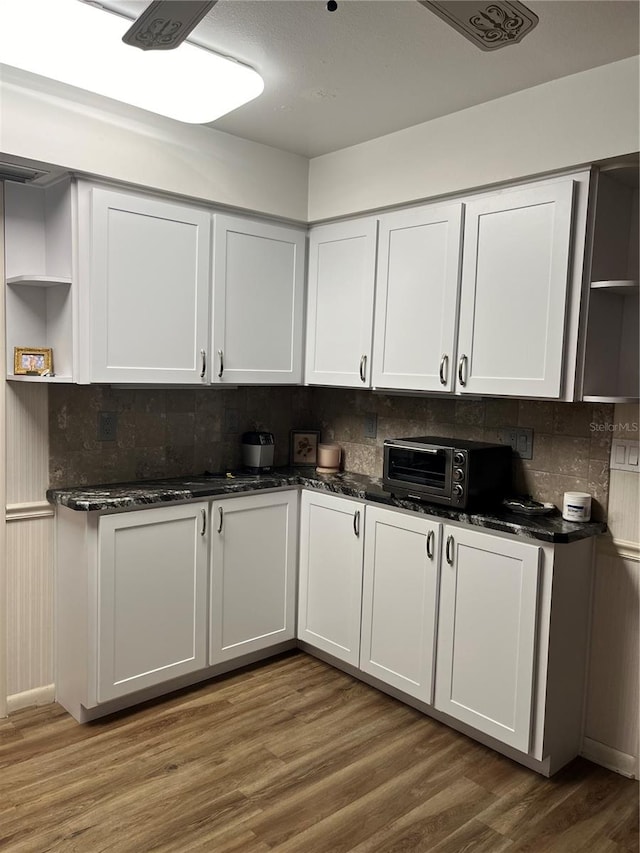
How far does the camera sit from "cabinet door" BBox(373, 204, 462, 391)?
9.05ft

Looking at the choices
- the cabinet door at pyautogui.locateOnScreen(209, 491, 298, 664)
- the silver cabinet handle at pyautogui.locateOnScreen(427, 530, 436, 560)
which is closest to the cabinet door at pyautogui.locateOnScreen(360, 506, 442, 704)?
the silver cabinet handle at pyautogui.locateOnScreen(427, 530, 436, 560)

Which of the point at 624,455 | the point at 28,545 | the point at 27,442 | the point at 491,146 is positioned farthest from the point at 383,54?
the point at 28,545

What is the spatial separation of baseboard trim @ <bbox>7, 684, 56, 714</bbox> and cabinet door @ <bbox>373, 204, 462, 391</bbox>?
198 centimetres

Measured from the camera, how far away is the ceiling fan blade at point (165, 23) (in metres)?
1.50

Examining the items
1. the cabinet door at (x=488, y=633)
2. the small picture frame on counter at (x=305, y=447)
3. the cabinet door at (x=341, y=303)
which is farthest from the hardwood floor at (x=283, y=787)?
the cabinet door at (x=341, y=303)

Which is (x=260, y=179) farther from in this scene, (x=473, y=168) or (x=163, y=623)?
(x=163, y=623)

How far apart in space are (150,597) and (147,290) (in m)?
1.29

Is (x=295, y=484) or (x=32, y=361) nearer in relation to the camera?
(x=32, y=361)

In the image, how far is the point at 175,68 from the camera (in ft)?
7.06

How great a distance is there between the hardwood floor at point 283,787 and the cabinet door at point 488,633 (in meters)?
0.18

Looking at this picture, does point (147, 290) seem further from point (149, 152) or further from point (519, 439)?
point (519, 439)

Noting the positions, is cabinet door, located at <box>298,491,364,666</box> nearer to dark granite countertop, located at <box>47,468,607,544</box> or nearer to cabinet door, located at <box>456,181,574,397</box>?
dark granite countertop, located at <box>47,468,607,544</box>

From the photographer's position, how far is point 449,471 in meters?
2.68

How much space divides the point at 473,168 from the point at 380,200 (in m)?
0.49
